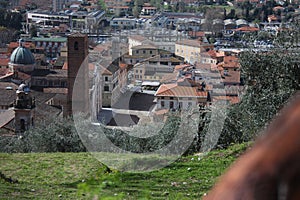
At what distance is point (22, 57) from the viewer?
16844 millimetres

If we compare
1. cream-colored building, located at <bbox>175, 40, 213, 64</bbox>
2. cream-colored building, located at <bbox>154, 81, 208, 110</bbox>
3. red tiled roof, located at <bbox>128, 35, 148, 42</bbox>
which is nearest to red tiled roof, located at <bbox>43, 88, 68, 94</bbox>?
cream-colored building, located at <bbox>154, 81, 208, 110</bbox>

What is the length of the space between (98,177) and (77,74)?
10573 mm

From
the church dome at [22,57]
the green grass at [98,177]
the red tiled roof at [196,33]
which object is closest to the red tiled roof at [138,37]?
the red tiled roof at [196,33]

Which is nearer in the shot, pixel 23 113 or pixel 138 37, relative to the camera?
pixel 23 113

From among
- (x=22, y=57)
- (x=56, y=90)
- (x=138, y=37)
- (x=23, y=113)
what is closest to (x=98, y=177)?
(x=23, y=113)

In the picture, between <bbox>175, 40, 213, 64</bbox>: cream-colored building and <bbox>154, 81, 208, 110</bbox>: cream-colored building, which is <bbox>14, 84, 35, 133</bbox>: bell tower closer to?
<bbox>154, 81, 208, 110</bbox>: cream-colored building

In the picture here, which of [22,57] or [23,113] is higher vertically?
[22,57]

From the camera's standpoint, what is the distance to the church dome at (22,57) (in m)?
16.7

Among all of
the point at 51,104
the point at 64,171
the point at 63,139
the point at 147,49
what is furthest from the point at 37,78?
the point at 64,171

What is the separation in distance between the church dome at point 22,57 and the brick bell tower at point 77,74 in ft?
10.7

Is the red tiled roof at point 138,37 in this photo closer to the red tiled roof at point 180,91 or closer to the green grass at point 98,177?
the red tiled roof at point 180,91

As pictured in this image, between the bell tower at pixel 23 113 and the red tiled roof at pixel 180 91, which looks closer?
the bell tower at pixel 23 113

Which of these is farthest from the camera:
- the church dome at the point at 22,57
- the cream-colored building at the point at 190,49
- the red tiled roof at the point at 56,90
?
the cream-colored building at the point at 190,49

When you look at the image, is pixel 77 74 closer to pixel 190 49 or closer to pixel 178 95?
pixel 178 95
